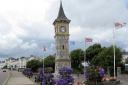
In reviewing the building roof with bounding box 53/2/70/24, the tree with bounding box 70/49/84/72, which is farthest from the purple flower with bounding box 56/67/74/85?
the tree with bounding box 70/49/84/72

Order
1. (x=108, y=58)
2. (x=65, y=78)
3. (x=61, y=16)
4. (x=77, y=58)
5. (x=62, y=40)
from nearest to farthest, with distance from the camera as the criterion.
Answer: (x=65, y=78) → (x=108, y=58) → (x=62, y=40) → (x=61, y=16) → (x=77, y=58)

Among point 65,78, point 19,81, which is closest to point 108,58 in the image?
point 19,81

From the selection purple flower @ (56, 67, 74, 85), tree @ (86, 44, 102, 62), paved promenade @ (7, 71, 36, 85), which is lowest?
paved promenade @ (7, 71, 36, 85)

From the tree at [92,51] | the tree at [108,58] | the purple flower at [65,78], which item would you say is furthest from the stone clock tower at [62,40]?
the purple flower at [65,78]

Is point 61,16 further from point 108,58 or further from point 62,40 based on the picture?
point 108,58

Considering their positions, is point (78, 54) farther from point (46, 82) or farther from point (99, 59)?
point (46, 82)

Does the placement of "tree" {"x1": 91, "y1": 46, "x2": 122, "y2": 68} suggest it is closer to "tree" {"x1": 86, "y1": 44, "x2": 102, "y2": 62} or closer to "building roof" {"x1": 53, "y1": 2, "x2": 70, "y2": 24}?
"building roof" {"x1": 53, "y1": 2, "x2": 70, "y2": 24}

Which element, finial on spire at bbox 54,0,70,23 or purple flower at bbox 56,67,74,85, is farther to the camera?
finial on spire at bbox 54,0,70,23

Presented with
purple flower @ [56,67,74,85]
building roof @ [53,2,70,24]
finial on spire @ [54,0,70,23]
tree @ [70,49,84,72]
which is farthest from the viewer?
tree @ [70,49,84,72]

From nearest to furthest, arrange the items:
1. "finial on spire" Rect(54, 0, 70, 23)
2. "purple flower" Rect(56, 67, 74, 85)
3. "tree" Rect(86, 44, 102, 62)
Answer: "purple flower" Rect(56, 67, 74, 85)
"finial on spire" Rect(54, 0, 70, 23)
"tree" Rect(86, 44, 102, 62)

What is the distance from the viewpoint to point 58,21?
12650 cm

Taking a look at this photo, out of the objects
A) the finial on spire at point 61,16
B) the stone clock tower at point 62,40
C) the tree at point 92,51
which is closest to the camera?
the stone clock tower at point 62,40

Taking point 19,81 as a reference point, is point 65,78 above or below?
above

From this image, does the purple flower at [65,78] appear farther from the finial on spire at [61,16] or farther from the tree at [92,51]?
the tree at [92,51]
